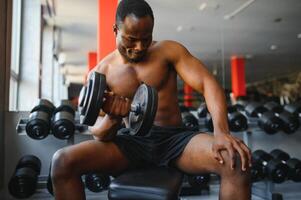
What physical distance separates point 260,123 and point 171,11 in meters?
3.16

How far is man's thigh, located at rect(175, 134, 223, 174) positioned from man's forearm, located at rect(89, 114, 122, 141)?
22 cm

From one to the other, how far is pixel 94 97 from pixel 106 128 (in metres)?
0.18

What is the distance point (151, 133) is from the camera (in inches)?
A: 42.3

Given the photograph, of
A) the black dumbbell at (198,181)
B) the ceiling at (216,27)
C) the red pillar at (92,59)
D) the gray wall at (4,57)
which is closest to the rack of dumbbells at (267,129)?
the black dumbbell at (198,181)

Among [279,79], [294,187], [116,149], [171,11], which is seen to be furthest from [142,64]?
[279,79]

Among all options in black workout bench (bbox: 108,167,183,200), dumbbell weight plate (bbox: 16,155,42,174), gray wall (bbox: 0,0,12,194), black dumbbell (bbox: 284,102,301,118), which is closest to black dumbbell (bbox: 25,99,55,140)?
dumbbell weight plate (bbox: 16,155,42,174)

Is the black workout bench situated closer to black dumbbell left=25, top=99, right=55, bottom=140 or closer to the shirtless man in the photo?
the shirtless man

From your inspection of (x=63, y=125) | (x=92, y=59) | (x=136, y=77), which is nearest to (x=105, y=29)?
(x=63, y=125)

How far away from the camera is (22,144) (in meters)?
2.86

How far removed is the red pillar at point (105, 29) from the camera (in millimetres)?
3246

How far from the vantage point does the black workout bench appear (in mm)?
786

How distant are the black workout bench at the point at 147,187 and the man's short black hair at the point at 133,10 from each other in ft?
1.55

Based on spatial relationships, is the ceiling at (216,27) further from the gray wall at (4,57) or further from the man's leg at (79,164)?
the man's leg at (79,164)

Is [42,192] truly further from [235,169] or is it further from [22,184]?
[235,169]
